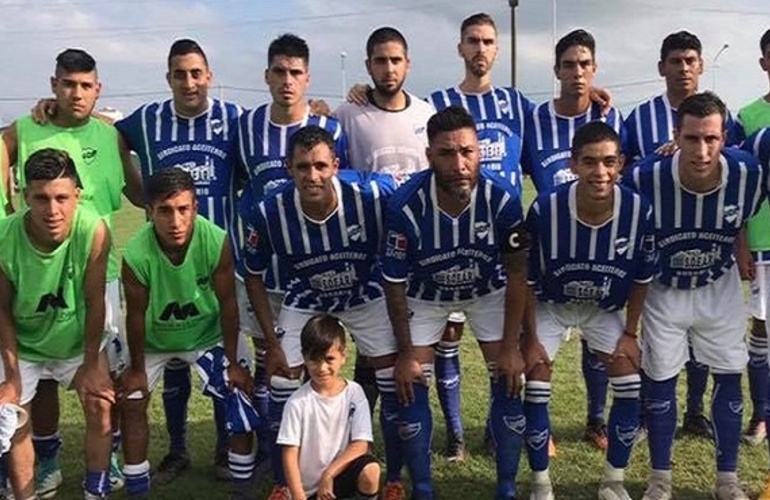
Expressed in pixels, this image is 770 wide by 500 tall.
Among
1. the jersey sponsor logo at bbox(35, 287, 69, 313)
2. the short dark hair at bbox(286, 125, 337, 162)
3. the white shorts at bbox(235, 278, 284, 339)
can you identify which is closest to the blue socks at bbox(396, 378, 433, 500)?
the white shorts at bbox(235, 278, 284, 339)

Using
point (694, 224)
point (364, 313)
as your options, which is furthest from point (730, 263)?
point (364, 313)

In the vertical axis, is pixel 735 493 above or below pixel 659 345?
below

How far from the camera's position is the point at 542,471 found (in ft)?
14.5

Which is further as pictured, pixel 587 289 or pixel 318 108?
pixel 318 108

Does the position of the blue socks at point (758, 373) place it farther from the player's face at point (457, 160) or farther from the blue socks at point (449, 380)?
the player's face at point (457, 160)

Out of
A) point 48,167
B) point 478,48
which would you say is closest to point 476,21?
point 478,48

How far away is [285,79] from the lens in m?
4.93

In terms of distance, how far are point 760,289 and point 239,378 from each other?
3004mm

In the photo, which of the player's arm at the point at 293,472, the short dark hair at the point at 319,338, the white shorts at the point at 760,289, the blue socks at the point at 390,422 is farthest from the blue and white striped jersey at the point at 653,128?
the player's arm at the point at 293,472

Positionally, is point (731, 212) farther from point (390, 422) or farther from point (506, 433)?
point (390, 422)

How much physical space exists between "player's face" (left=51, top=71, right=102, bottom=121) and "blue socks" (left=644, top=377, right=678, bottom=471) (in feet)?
11.3

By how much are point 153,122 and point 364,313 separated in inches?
68.0

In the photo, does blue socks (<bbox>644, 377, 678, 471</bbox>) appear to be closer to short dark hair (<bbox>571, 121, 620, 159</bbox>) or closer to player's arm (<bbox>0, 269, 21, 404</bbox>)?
short dark hair (<bbox>571, 121, 620, 159</bbox>)

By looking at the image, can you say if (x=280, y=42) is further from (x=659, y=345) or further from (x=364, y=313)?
(x=659, y=345)
